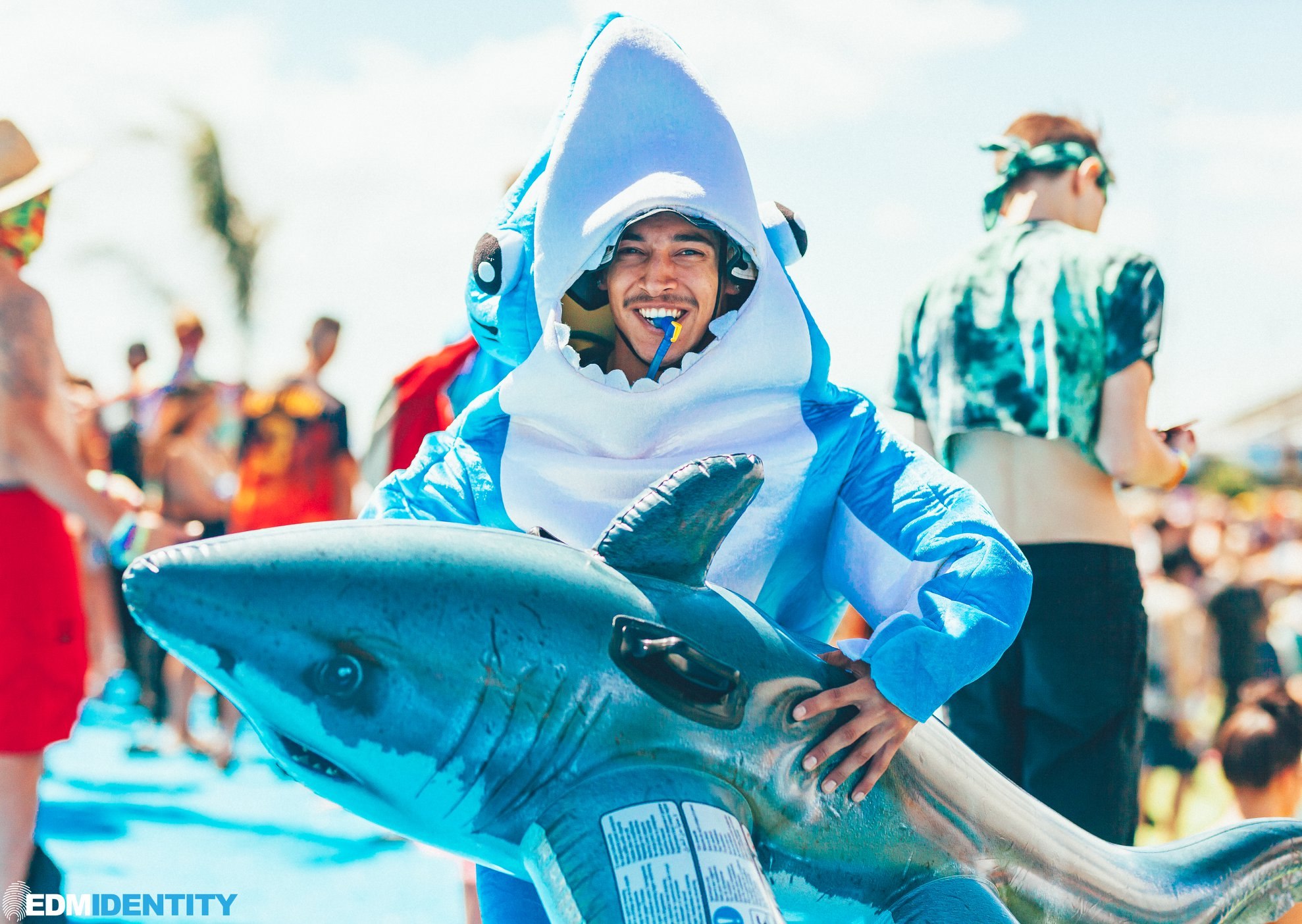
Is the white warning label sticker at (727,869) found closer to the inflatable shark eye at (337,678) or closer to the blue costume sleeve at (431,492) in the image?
the inflatable shark eye at (337,678)

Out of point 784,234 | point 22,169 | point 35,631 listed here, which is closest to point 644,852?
point 784,234

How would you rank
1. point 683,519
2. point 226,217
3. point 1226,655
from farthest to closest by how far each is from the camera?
1. point 226,217
2. point 1226,655
3. point 683,519

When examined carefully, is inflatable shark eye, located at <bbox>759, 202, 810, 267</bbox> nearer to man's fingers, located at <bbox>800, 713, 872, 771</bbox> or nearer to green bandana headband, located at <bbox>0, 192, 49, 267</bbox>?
man's fingers, located at <bbox>800, 713, 872, 771</bbox>

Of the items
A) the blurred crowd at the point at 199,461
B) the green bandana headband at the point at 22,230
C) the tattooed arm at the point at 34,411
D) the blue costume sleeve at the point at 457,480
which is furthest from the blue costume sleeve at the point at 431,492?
the blurred crowd at the point at 199,461

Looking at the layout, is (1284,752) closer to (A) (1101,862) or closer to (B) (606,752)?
(A) (1101,862)

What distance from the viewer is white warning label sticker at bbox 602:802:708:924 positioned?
1.08m

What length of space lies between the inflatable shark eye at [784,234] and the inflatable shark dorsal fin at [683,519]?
515mm

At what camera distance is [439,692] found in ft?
3.71

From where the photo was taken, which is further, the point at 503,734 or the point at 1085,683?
the point at 1085,683

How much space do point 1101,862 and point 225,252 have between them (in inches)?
639

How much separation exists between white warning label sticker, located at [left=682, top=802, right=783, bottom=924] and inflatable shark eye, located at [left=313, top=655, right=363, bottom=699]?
0.34 m

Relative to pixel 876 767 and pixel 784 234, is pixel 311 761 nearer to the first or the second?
pixel 876 767

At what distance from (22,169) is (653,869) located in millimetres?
2335

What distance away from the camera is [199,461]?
524 cm
